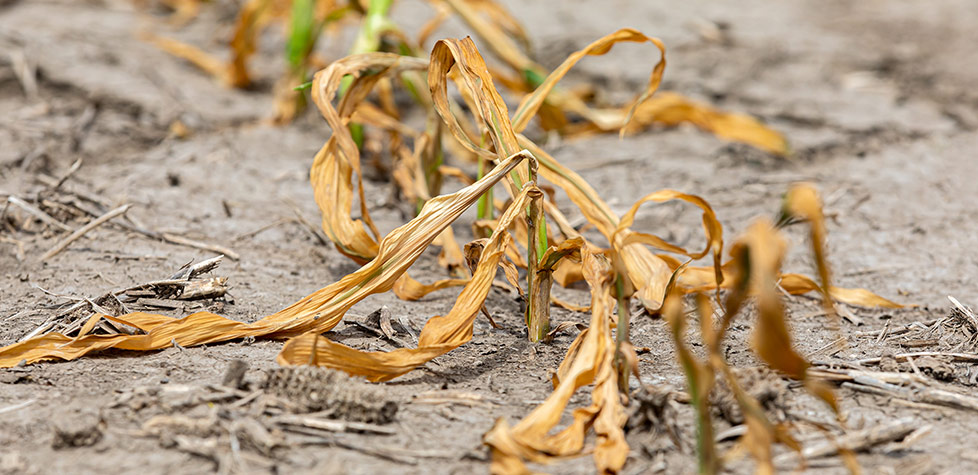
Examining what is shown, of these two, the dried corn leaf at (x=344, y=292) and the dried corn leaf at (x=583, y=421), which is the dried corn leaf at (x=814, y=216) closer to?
the dried corn leaf at (x=583, y=421)

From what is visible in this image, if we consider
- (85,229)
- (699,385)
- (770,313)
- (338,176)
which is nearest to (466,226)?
(338,176)

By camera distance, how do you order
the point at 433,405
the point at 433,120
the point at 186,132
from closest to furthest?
the point at 433,405 < the point at 433,120 < the point at 186,132

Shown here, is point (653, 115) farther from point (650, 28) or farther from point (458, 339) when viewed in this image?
point (458, 339)

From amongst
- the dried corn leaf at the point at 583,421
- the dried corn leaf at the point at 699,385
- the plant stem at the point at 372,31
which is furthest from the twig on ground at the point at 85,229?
the dried corn leaf at the point at 699,385

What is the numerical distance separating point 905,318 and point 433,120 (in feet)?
3.86

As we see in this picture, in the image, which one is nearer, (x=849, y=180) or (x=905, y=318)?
(x=905, y=318)

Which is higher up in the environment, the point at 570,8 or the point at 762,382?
the point at 570,8

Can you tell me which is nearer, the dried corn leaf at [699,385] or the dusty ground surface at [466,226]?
the dried corn leaf at [699,385]

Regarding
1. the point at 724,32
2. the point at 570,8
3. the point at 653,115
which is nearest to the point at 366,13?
the point at 653,115

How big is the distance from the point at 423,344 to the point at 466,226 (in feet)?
2.84

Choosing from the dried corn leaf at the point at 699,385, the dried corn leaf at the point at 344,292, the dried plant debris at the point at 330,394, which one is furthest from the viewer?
the dried corn leaf at the point at 344,292

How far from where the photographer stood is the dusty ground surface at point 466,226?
125 cm

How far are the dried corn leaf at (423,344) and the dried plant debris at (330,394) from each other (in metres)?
0.04

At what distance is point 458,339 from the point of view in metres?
1.43
